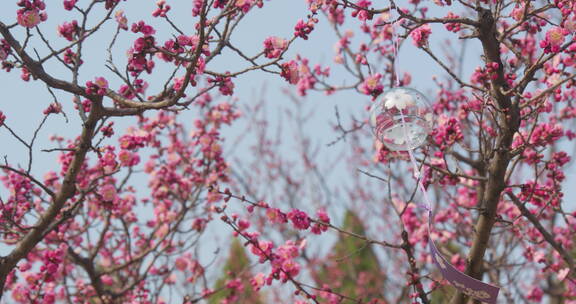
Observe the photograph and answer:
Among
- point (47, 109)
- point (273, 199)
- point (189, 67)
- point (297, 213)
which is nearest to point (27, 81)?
point (47, 109)

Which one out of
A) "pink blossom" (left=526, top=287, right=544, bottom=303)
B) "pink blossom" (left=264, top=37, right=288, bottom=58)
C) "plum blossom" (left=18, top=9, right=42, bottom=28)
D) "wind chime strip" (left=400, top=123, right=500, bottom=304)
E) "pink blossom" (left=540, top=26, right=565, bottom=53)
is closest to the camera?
"wind chime strip" (left=400, top=123, right=500, bottom=304)

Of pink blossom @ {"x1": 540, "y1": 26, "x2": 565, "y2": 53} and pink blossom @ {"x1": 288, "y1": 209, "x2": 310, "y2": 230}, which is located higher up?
pink blossom @ {"x1": 540, "y1": 26, "x2": 565, "y2": 53}

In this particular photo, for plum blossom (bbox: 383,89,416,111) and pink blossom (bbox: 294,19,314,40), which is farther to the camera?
pink blossom (bbox: 294,19,314,40)

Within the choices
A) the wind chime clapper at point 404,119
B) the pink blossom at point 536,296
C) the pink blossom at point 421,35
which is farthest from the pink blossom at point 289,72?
the pink blossom at point 536,296

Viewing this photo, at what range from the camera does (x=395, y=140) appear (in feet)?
9.54

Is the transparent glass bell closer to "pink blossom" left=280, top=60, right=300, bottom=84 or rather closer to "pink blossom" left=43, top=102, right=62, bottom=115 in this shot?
"pink blossom" left=280, top=60, right=300, bottom=84

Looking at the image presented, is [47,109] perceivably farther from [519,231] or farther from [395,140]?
[519,231]

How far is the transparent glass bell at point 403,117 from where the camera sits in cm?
281

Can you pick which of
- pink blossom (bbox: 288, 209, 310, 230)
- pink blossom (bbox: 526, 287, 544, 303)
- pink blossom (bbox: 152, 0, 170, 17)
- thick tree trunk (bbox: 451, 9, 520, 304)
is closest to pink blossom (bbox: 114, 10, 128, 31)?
pink blossom (bbox: 152, 0, 170, 17)

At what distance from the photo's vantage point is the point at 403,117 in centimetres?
280

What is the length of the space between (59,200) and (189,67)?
129cm

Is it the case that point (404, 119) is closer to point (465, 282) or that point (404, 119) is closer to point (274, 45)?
point (465, 282)

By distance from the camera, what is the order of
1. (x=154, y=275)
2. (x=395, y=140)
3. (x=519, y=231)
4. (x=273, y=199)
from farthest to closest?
(x=273, y=199) < (x=154, y=275) < (x=519, y=231) < (x=395, y=140)

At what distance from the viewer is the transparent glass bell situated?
2.81 m
